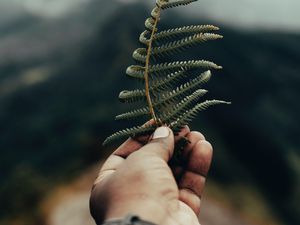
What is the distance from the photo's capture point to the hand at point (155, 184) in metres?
3.65

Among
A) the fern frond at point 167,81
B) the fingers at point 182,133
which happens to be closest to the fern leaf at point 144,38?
the fern frond at point 167,81

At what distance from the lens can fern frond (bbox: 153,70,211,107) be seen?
397 cm

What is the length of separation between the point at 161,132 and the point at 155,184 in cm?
49

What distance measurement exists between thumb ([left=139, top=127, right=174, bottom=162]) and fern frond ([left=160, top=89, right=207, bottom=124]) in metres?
0.11

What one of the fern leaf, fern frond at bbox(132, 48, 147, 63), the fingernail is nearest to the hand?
the fingernail

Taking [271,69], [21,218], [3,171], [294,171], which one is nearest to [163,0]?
[21,218]

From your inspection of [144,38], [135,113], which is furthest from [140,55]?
[135,113]

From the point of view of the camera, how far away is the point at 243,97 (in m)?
69.4

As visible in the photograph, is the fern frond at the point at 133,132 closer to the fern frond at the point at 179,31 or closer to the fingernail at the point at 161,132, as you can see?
the fingernail at the point at 161,132

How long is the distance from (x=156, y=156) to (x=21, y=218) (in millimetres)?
49535

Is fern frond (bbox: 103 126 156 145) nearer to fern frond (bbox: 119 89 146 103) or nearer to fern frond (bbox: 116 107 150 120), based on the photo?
fern frond (bbox: 116 107 150 120)

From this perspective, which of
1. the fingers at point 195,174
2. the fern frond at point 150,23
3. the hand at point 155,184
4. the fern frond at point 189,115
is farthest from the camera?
the fingers at point 195,174

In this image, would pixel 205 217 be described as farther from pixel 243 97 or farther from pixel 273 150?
pixel 243 97

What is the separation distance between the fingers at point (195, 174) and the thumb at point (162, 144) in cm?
37
